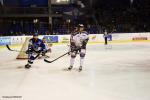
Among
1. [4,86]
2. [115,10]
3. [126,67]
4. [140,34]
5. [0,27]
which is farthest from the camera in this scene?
[115,10]

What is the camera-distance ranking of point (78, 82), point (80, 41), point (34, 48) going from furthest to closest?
point (34, 48) < point (80, 41) < point (78, 82)

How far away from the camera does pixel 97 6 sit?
3159cm

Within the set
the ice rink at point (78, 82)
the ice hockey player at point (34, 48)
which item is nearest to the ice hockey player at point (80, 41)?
the ice rink at point (78, 82)

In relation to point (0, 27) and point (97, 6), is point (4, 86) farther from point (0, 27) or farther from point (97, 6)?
point (97, 6)

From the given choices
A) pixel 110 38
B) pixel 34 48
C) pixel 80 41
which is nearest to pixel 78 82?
pixel 80 41

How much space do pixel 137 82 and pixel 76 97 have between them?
6.97 feet

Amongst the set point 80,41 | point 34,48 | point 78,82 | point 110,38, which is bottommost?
point 78,82

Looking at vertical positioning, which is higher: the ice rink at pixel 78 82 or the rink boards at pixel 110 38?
the rink boards at pixel 110 38

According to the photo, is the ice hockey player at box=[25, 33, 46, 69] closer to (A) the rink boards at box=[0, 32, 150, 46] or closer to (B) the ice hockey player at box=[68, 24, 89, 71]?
(B) the ice hockey player at box=[68, 24, 89, 71]

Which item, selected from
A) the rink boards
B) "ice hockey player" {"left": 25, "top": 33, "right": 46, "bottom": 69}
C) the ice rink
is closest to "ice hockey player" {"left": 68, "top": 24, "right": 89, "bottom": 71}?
the ice rink

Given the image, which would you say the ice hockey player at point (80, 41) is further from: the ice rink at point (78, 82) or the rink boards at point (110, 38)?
the rink boards at point (110, 38)

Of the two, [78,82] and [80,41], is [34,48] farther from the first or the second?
[78,82]

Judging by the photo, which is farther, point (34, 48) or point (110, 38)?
point (110, 38)

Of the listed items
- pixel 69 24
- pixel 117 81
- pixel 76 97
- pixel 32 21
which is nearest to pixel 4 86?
pixel 76 97
